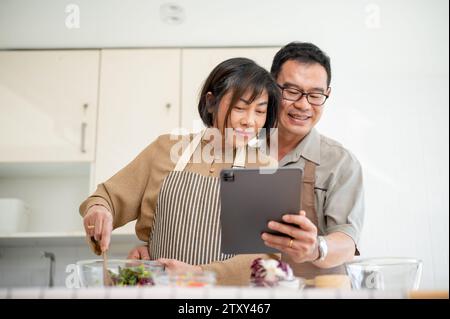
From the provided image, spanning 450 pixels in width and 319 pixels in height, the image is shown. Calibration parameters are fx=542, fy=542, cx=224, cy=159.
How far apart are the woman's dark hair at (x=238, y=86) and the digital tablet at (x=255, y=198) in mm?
383

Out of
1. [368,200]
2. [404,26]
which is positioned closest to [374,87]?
[404,26]

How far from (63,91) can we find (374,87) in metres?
1.60

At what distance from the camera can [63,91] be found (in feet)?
8.72

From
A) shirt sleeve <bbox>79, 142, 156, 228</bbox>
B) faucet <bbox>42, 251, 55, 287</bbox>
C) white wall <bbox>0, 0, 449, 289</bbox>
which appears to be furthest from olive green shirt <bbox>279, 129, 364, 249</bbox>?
faucet <bbox>42, 251, 55, 287</bbox>

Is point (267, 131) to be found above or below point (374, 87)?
below

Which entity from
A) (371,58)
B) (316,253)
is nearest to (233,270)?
(316,253)

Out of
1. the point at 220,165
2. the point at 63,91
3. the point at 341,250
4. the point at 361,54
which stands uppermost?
the point at 361,54

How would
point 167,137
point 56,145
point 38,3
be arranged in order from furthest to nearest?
point 56,145 → point 38,3 → point 167,137

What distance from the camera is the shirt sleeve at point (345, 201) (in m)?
1.38

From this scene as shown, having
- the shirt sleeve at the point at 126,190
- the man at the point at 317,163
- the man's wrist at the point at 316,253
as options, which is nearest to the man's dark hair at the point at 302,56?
the man at the point at 317,163

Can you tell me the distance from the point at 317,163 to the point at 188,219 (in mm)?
417

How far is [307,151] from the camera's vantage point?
154cm

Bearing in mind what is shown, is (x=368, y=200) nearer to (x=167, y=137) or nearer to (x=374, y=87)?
(x=374, y=87)

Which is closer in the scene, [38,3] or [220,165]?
[220,165]
